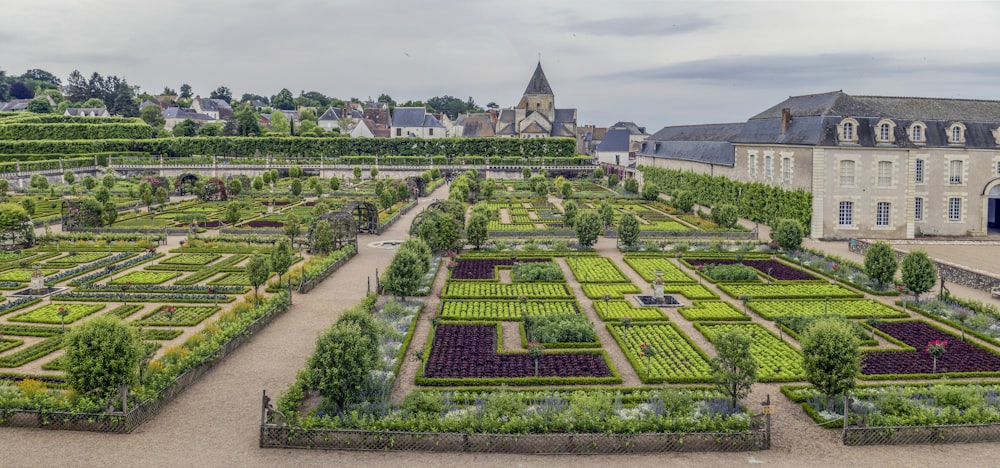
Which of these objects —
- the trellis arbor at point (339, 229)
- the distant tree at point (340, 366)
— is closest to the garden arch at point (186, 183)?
the trellis arbor at point (339, 229)

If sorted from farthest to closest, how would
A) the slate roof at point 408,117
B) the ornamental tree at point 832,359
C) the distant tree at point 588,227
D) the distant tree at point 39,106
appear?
1. the slate roof at point 408,117
2. the distant tree at point 39,106
3. the distant tree at point 588,227
4. the ornamental tree at point 832,359

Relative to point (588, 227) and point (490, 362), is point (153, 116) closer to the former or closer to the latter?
point (588, 227)

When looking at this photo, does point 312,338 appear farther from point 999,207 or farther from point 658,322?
point 999,207

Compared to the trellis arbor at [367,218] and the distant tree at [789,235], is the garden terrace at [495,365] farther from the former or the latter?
the trellis arbor at [367,218]

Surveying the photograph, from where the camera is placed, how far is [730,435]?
18594mm

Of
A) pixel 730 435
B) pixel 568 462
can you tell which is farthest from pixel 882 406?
pixel 568 462

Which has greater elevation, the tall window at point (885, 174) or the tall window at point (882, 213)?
the tall window at point (885, 174)

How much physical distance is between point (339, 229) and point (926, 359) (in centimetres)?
3329

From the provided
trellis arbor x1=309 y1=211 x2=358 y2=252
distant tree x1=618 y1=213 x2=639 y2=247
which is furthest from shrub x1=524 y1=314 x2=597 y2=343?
trellis arbor x1=309 y1=211 x2=358 y2=252

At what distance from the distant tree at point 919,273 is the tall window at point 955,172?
26032 mm

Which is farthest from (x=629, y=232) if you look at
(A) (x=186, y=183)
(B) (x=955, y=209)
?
(A) (x=186, y=183)

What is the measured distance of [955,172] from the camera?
5409 cm

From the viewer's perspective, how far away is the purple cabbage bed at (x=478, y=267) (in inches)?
1537

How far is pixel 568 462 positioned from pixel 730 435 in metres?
4.29
